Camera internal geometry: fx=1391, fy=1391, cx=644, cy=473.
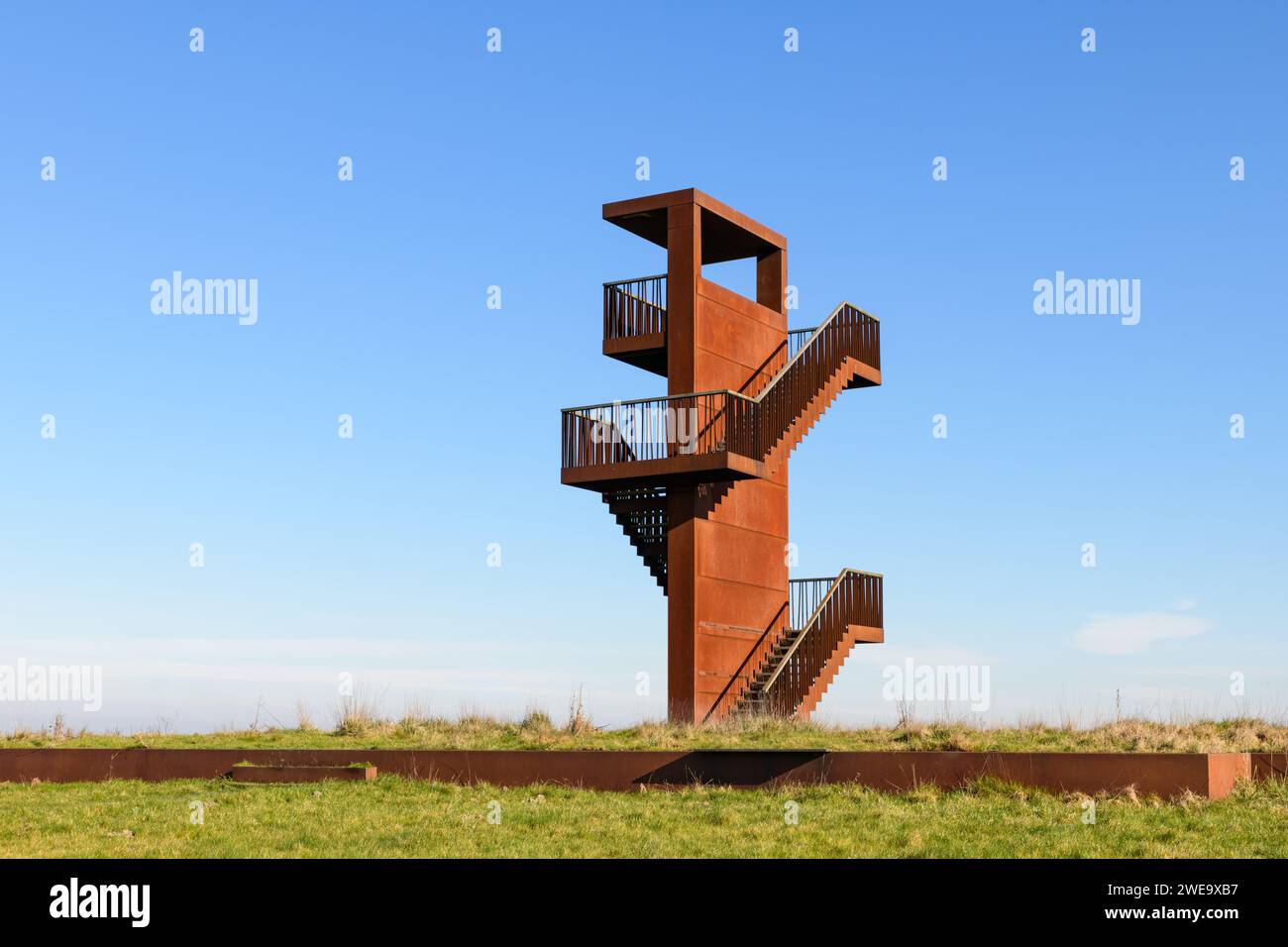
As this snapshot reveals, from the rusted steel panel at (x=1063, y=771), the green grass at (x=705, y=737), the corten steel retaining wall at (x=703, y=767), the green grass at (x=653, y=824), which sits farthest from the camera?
the green grass at (x=705, y=737)

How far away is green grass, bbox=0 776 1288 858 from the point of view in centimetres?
1159

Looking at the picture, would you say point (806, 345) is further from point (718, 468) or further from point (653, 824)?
point (653, 824)

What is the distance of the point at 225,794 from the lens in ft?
53.0

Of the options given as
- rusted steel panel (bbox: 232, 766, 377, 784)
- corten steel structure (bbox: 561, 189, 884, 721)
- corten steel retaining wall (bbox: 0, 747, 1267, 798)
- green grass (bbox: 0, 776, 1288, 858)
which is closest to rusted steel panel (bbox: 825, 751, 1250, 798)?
corten steel retaining wall (bbox: 0, 747, 1267, 798)

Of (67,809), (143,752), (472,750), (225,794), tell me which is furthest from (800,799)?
(143,752)

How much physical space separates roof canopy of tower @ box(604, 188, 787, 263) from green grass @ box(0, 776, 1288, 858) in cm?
1409

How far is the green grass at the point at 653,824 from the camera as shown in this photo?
11.6 m

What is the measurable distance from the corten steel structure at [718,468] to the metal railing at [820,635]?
0.09 ft

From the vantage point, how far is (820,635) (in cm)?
2705

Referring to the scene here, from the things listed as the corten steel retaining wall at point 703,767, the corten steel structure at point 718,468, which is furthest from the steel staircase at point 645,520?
the corten steel retaining wall at point 703,767

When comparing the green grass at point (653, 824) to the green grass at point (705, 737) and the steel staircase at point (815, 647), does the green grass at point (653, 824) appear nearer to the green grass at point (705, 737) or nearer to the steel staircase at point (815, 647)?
the green grass at point (705, 737)
